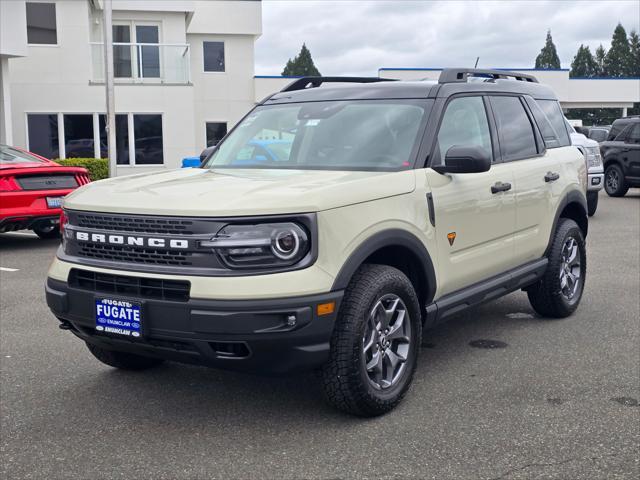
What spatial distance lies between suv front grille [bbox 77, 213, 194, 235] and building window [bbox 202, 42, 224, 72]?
1132 inches

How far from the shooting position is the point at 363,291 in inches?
162

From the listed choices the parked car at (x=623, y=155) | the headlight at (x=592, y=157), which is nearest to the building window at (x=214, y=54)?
the parked car at (x=623, y=155)

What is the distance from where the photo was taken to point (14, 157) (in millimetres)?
11242

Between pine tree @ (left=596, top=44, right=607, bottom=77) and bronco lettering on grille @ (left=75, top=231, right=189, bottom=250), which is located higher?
pine tree @ (left=596, top=44, right=607, bottom=77)

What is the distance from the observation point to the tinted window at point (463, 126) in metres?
5.08

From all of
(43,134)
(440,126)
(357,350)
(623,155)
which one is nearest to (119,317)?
(357,350)

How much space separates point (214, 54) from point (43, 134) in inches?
378

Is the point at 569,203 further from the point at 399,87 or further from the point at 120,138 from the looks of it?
the point at 120,138

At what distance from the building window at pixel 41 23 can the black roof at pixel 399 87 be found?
2079 cm

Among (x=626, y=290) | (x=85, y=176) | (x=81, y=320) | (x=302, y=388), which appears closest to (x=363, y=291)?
(x=302, y=388)

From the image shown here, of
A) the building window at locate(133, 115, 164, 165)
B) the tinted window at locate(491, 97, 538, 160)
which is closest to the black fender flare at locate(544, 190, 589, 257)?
the tinted window at locate(491, 97, 538, 160)

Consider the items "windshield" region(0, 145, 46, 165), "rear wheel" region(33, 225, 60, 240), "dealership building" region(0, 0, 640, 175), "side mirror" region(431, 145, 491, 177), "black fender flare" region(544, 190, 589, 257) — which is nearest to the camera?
"side mirror" region(431, 145, 491, 177)

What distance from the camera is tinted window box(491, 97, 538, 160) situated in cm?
575

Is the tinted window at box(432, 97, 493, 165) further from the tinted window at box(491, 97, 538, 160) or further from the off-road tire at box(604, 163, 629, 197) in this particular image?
the off-road tire at box(604, 163, 629, 197)
